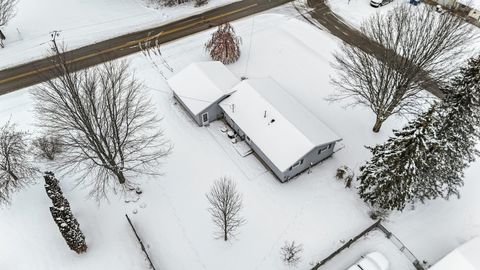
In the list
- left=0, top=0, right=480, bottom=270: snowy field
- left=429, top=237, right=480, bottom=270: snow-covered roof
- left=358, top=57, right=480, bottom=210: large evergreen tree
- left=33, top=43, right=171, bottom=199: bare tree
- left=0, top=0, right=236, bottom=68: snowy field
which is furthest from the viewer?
left=0, top=0, right=236, bottom=68: snowy field

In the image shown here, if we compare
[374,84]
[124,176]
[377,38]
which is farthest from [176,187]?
[377,38]

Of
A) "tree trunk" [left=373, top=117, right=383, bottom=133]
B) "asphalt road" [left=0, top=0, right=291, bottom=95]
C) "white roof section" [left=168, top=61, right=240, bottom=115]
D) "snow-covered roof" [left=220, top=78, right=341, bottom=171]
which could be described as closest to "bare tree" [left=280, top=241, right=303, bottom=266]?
"snow-covered roof" [left=220, top=78, right=341, bottom=171]

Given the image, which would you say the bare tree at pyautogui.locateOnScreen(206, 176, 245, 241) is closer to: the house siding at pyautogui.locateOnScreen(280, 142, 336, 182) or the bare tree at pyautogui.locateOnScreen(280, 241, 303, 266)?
the bare tree at pyautogui.locateOnScreen(280, 241, 303, 266)

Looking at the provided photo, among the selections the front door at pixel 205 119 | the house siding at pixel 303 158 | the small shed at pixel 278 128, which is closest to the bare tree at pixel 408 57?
the small shed at pixel 278 128

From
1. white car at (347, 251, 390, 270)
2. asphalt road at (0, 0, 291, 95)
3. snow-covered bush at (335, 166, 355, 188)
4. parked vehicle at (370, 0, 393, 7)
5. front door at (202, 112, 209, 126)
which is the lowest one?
white car at (347, 251, 390, 270)

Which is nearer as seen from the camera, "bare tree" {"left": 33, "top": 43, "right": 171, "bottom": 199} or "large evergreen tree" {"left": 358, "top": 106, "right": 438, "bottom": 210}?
"large evergreen tree" {"left": 358, "top": 106, "right": 438, "bottom": 210}

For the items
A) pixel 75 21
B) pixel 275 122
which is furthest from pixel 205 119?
pixel 75 21

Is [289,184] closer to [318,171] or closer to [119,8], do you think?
[318,171]
